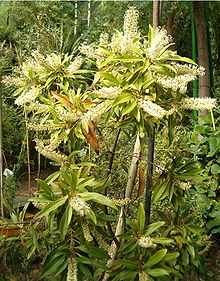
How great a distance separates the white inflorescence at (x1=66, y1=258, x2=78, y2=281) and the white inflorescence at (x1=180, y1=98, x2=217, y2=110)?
567 mm

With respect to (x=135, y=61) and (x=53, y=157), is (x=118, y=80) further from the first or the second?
(x=53, y=157)

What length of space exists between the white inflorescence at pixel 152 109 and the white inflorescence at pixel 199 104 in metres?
0.12

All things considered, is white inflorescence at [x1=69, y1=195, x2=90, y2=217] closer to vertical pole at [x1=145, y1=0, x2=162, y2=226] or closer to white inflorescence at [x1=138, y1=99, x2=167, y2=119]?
white inflorescence at [x1=138, y1=99, x2=167, y2=119]

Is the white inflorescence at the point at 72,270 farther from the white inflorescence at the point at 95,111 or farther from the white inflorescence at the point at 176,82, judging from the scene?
the white inflorescence at the point at 176,82

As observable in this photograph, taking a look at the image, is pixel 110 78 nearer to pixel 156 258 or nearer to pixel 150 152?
pixel 150 152

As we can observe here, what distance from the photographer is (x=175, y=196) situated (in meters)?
1.43

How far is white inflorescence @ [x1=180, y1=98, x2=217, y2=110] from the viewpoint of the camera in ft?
3.38

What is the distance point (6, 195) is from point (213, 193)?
1.41 meters

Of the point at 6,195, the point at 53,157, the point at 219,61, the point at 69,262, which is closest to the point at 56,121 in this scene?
the point at 53,157

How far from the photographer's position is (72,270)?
3.64 ft

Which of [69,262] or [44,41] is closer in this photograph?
[69,262]

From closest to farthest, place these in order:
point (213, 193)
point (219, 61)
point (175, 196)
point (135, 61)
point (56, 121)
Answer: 1. point (135, 61)
2. point (56, 121)
3. point (175, 196)
4. point (213, 193)
5. point (219, 61)

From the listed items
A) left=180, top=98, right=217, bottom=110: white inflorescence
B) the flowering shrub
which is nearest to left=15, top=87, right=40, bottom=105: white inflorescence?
the flowering shrub

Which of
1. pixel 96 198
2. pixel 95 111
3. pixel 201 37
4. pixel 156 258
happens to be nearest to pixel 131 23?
pixel 95 111
